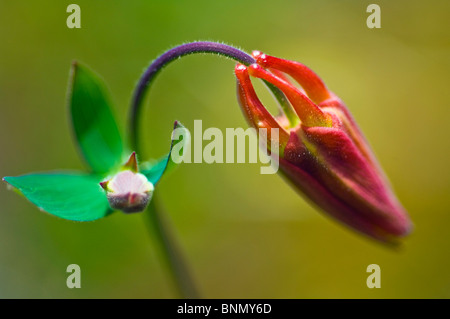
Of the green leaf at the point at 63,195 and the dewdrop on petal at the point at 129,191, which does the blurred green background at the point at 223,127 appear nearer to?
the green leaf at the point at 63,195

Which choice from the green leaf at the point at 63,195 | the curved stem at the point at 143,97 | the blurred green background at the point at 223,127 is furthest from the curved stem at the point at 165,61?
the blurred green background at the point at 223,127

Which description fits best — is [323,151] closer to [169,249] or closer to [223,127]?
[169,249]

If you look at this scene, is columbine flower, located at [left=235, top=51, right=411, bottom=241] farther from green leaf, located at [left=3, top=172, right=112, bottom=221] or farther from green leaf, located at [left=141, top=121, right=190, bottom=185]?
green leaf, located at [left=3, top=172, right=112, bottom=221]

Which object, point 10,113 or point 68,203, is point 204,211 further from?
point 68,203

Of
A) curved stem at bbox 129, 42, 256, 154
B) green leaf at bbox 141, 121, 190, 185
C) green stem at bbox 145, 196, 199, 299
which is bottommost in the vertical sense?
green stem at bbox 145, 196, 199, 299

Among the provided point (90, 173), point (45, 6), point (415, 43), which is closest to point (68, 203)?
point (90, 173)

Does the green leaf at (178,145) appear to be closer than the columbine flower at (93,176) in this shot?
Yes

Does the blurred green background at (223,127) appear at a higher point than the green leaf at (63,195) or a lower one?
higher

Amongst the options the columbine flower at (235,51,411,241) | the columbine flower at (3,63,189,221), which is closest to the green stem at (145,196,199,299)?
the columbine flower at (3,63,189,221)
